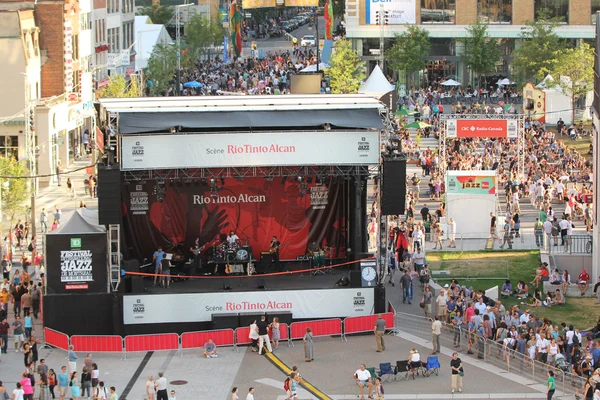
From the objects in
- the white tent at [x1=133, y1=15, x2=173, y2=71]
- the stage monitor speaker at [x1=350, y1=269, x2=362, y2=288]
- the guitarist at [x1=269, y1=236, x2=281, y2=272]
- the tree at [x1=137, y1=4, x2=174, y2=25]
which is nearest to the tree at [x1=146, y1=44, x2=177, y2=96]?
the white tent at [x1=133, y1=15, x2=173, y2=71]

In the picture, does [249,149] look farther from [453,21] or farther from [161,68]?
[453,21]

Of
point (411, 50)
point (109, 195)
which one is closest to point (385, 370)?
point (109, 195)

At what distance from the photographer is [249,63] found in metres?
109

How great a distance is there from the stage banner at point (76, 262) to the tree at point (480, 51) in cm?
6151

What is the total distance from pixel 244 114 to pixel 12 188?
14.8m

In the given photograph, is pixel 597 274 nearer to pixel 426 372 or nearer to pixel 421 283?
pixel 421 283

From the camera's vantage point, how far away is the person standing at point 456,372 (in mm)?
31844

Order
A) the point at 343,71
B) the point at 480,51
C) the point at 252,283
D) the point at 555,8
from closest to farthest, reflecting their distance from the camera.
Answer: the point at 252,283
the point at 343,71
the point at 480,51
the point at 555,8

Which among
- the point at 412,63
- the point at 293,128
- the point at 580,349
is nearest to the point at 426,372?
the point at 580,349

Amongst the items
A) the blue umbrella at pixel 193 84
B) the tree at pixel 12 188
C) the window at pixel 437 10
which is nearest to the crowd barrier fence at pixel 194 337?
the tree at pixel 12 188

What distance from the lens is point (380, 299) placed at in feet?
126

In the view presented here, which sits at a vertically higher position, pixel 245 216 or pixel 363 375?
pixel 245 216

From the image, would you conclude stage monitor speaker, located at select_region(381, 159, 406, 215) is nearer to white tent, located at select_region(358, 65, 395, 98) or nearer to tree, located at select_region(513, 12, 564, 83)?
white tent, located at select_region(358, 65, 395, 98)

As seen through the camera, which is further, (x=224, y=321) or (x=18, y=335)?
(x=224, y=321)
